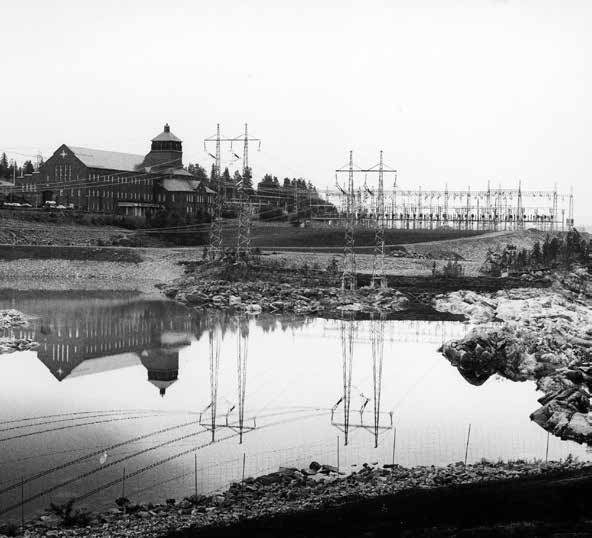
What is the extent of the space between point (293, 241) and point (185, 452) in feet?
201

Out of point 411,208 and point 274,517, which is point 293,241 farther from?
point 274,517

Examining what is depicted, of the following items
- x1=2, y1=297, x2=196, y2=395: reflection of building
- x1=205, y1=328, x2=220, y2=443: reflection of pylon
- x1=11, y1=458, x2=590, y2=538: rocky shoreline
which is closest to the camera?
x1=11, y1=458, x2=590, y2=538: rocky shoreline

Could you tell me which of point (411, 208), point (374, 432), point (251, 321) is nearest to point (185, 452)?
point (374, 432)

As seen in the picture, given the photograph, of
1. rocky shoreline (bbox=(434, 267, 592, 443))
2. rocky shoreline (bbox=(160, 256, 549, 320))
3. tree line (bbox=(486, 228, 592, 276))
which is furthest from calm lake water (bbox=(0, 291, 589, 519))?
tree line (bbox=(486, 228, 592, 276))

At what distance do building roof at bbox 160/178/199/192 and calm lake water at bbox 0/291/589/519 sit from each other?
5564cm

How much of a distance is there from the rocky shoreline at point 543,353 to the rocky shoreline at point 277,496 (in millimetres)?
4149

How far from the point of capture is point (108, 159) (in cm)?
9531

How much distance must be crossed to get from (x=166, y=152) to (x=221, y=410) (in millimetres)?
78445

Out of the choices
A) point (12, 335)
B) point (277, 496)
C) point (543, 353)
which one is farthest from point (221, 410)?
point (12, 335)

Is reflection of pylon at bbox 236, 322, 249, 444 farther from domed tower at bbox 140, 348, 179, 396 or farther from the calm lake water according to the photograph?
domed tower at bbox 140, 348, 179, 396

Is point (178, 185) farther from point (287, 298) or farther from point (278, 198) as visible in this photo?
point (287, 298)

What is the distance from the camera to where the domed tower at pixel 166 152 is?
3935 inches

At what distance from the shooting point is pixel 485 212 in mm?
101500

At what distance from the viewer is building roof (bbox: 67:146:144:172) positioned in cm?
9199
